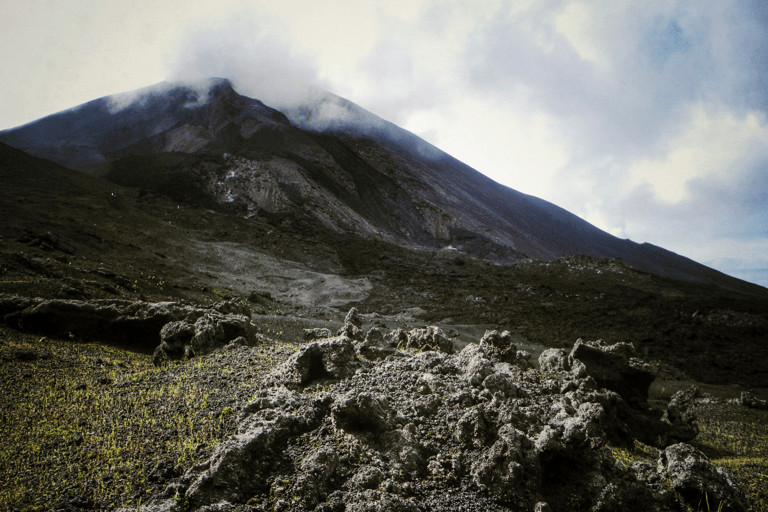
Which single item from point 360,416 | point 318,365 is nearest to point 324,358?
point 318,365

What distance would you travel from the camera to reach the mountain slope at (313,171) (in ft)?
171

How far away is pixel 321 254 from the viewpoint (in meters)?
41.0

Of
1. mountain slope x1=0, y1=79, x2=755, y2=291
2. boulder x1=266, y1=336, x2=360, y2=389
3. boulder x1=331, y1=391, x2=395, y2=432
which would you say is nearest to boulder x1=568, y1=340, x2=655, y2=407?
boulder x1=266, y1=336, x2=360, y2=389

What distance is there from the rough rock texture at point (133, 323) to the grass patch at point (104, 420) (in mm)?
929

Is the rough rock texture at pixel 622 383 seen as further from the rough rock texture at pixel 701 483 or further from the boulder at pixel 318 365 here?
the boulder at pixel 318 365

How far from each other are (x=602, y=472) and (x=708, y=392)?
55.7 feet

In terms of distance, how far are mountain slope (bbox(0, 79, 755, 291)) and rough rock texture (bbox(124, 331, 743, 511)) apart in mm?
43195

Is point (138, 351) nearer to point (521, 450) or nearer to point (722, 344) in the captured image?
point (521, 450)

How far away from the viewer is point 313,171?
196 feet

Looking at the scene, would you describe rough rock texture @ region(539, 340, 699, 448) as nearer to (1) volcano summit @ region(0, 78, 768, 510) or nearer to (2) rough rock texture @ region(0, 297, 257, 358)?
(1) volcano summit @ region(0, 78, 768, 510)

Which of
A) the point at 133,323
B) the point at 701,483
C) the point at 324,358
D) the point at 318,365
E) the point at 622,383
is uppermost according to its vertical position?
the point at 622,383

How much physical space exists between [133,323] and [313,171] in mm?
50876

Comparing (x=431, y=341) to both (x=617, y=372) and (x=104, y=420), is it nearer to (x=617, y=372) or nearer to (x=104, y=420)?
(x=617, y=372)

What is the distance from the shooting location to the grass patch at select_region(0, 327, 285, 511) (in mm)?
4703
